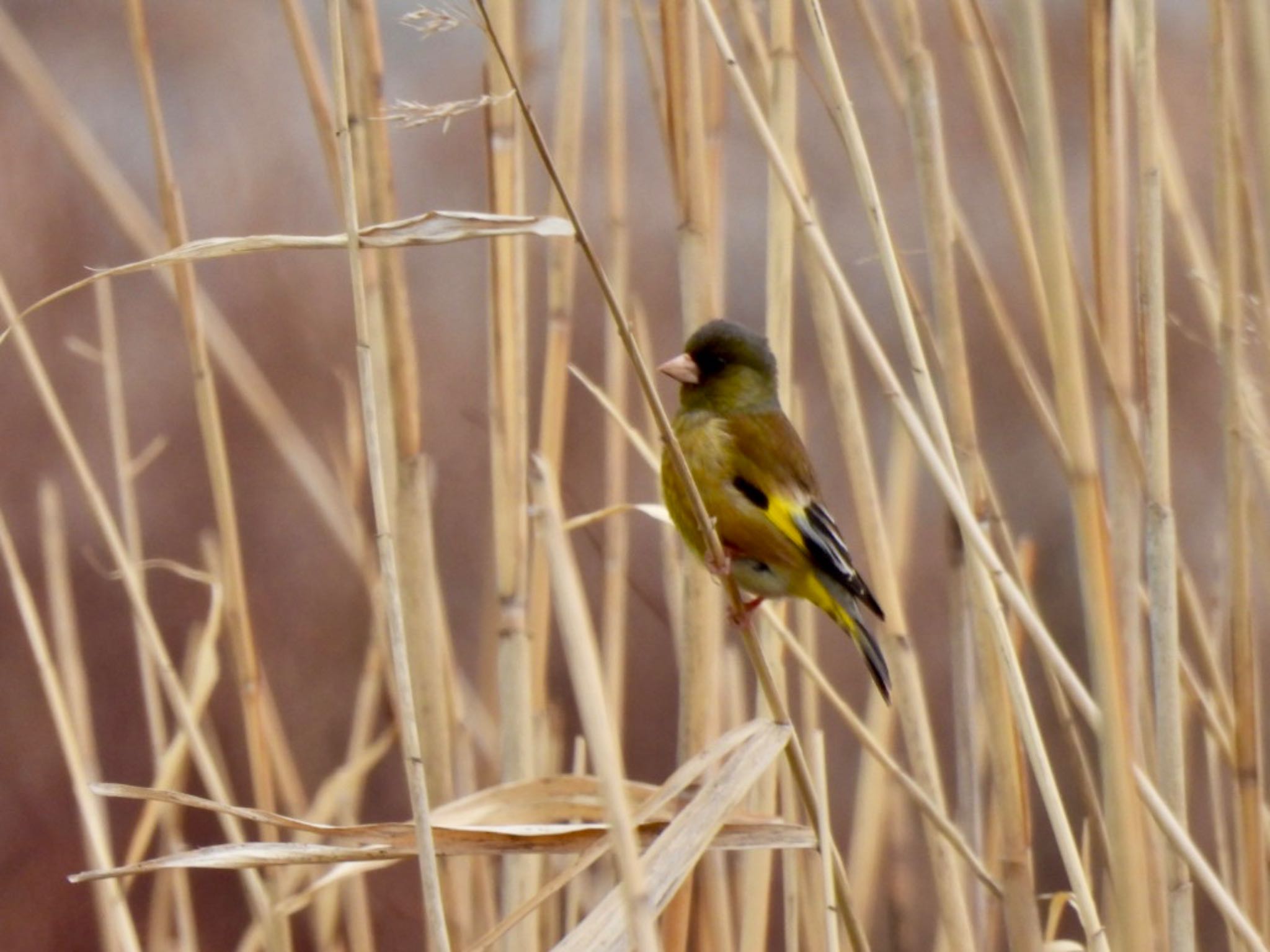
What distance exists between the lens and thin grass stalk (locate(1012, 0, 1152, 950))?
734 millimetres

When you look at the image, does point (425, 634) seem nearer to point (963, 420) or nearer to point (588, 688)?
point (963, 420)

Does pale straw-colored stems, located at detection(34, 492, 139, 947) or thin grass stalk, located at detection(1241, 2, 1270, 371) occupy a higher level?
thin grass stalk, located at detection(1241, 2, 1270, 371)

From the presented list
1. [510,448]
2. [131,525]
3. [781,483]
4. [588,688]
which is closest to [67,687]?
[131,525]

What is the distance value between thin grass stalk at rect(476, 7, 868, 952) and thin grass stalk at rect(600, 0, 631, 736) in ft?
0.88

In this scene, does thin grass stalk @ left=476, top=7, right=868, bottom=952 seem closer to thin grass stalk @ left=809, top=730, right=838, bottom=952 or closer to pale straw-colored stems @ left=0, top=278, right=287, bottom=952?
thin grass stalk @ left=809, top=730, right=838, bottom=952

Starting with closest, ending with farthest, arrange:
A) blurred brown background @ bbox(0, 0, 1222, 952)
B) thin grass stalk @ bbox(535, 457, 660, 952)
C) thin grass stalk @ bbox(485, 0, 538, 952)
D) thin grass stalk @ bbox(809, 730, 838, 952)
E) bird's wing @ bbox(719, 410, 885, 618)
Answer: thin grass stalk @ bbox(535, 457, 660, 952) → thin grass stalk @ bbox(809, 730, 838, 952) → thin grass stalk @ bbox(485, 0, 538, 952) → bird's wing @ bbox(719, 410, 885, 618) → blurred brown background @ bbox(0, 0, 1222, 952)

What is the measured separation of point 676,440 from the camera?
2.77 feet

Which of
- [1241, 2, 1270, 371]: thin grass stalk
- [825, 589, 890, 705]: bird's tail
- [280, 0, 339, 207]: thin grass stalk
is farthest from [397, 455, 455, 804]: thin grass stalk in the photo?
[1241, 2, 1270, 371]: thin grass stalk

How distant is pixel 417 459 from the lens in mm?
1111

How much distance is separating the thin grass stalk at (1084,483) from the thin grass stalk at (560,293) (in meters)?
0.46

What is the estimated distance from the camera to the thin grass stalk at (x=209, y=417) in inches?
43.1

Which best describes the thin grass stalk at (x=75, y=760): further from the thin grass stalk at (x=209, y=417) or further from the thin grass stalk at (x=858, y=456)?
the thin grass stalk at (x=858, y=456)

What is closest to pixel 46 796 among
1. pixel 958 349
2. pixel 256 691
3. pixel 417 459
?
pixel 256 691

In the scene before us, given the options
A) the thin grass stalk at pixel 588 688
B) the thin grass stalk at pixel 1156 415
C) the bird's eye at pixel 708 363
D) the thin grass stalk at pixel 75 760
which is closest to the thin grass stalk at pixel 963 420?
the thin grass stalk at pixel 1156 415
